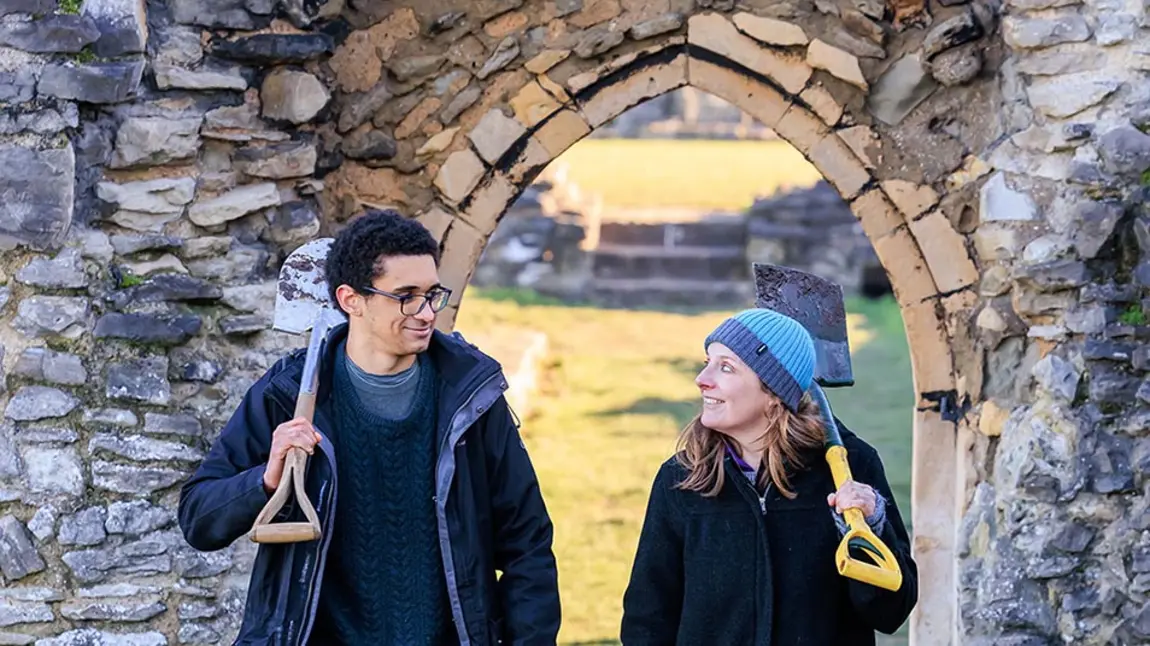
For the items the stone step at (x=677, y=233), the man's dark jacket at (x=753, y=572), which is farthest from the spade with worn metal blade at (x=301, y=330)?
the stone step at (x=677, y=233)

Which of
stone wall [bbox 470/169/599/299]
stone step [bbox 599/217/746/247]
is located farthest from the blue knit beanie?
stone step [bbox 599/217/746/247]

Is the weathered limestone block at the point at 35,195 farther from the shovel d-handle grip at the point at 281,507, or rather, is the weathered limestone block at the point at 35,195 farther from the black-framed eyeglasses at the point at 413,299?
the shovel d-handle grip at the point at 281,507

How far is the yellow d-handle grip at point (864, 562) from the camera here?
3324 millimetres

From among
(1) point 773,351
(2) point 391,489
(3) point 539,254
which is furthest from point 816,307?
(3) point 539,254

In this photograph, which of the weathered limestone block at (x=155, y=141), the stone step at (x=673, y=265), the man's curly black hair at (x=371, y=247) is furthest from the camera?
the stone step at (x=673, y=265)

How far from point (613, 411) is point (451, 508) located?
9.01m

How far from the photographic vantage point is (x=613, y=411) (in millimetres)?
12602

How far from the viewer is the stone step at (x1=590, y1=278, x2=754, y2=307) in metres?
17.4

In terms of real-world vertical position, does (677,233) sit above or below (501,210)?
above

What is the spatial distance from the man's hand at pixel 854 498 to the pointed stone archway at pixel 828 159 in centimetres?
244

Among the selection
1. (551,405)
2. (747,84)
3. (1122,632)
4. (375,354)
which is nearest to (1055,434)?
(1122,632)

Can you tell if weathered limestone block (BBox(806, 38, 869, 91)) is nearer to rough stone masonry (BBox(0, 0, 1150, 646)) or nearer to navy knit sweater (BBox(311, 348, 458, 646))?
rough stone masonry (BBox(0, 0, 1150, 646))

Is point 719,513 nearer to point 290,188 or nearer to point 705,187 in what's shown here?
point 290,188

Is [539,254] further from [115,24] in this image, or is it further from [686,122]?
[686,122]
